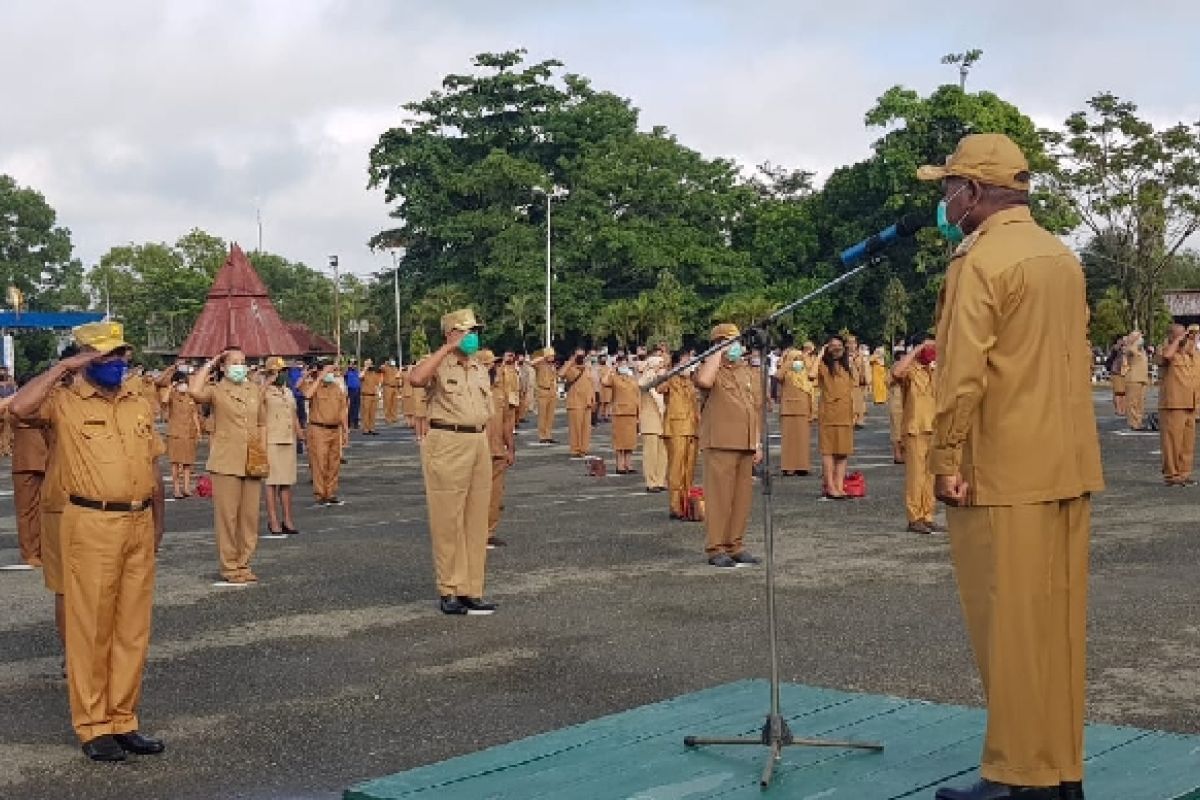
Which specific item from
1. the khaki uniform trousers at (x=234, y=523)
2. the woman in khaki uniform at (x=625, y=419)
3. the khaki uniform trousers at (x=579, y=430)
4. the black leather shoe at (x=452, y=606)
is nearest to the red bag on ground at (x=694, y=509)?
the khaki uniform trousers at (x=234, y=523)

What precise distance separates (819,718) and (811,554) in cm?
676

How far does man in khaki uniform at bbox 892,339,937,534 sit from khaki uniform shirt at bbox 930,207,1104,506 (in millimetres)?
9569

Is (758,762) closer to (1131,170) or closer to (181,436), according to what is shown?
(181,436)

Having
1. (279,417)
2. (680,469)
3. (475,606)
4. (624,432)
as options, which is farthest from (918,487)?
(624,432)

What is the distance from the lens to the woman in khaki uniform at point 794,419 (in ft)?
70.6

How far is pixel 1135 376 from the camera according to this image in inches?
1096

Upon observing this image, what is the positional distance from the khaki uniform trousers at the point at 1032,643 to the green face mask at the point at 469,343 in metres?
5.87

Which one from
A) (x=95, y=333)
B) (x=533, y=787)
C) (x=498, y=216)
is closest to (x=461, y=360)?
(x=95, y=333)

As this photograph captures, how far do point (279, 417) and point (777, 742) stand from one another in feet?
34.4

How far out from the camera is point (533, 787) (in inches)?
203

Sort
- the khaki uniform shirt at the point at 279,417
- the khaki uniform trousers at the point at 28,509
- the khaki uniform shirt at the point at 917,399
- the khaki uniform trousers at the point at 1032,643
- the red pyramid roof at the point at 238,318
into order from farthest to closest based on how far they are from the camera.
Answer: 1. the red pyramid roof at the point at 238,318
2. the khaki uniform shirt at the point at 279,417
3. the khaki uniform shirt at the point at 917,399
4. the khaki uniform trousers at the point at 28,509
5. the khaki uniform trousers at the point at 1032,643

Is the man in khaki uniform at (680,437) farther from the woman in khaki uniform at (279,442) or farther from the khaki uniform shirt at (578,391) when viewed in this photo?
the khaki uniform shirt at (578,391)

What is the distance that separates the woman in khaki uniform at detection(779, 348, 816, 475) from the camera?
21.5 meters

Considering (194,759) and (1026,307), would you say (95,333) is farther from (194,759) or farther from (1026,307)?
(1026,307)
